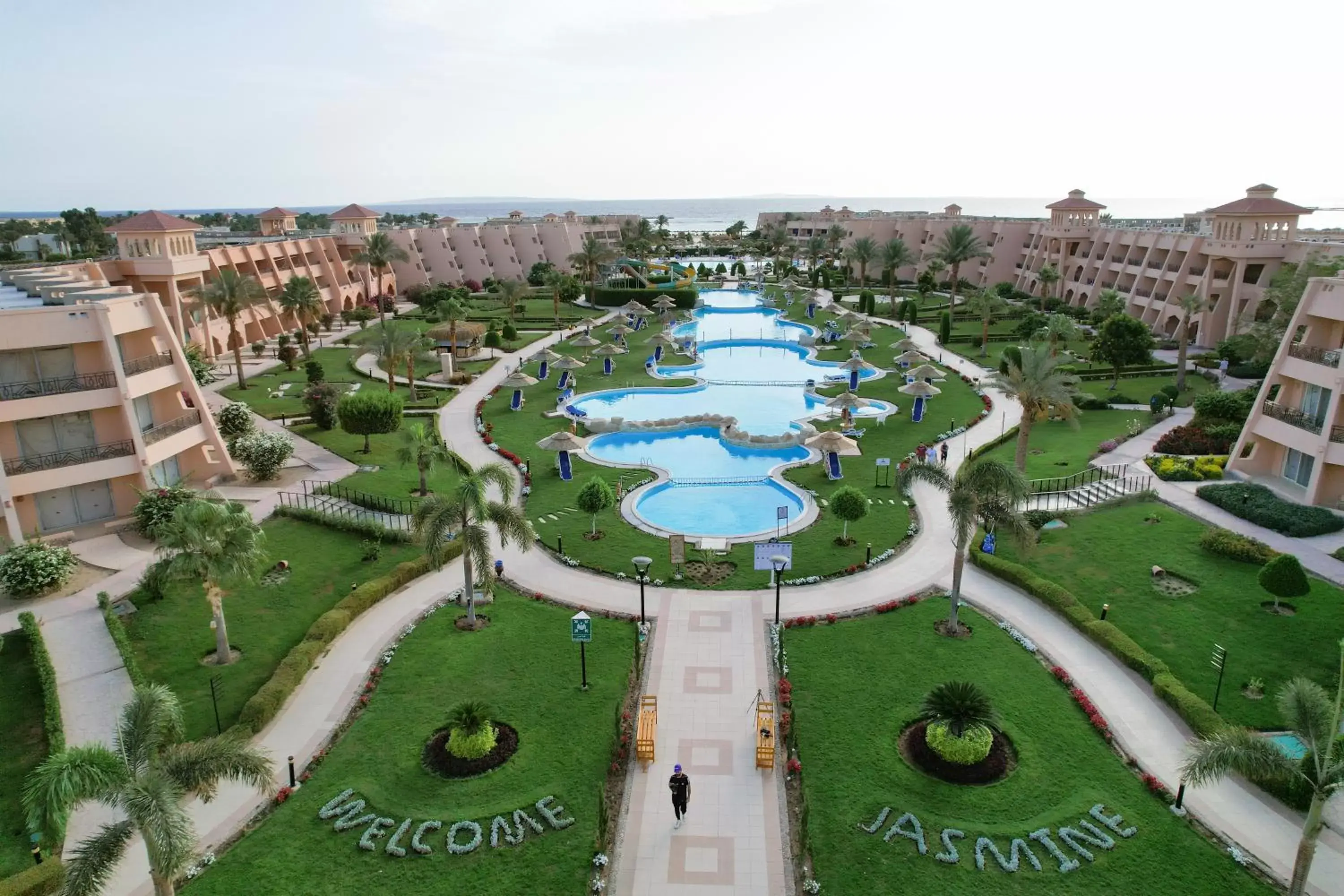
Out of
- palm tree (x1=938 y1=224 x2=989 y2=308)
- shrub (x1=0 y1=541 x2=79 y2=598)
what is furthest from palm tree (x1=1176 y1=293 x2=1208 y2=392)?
shrub (x1=0 y1=541 x2=79 y2=598)

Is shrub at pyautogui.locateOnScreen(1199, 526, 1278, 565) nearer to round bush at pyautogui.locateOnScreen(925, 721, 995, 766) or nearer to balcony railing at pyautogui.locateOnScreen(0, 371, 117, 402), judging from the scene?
round bush at pyautogui.locateOnScreen(925, 721, 995, 766)

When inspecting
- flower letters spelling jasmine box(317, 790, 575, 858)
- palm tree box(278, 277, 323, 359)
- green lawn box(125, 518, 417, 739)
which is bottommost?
flower letters spelling jasmine box(317, 790, 575, 858)

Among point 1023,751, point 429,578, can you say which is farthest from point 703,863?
point 429,578

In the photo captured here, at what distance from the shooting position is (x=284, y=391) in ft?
171

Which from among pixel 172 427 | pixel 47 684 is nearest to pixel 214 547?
pixel 47 684

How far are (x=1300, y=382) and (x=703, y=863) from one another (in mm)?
31691

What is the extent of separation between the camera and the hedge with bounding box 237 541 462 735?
2012 centimetres

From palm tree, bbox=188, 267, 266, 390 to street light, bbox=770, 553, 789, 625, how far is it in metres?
41.0

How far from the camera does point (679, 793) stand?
668 inches

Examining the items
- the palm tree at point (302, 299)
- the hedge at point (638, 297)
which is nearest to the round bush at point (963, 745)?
the palm tree at point (302, 299)

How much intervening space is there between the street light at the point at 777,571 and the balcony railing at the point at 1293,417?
71.7 feet

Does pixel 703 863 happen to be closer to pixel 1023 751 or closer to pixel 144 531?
pixel 1023 751

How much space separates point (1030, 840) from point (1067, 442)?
96.1ft

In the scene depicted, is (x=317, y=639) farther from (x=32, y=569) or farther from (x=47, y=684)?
(x=32, y=569)
